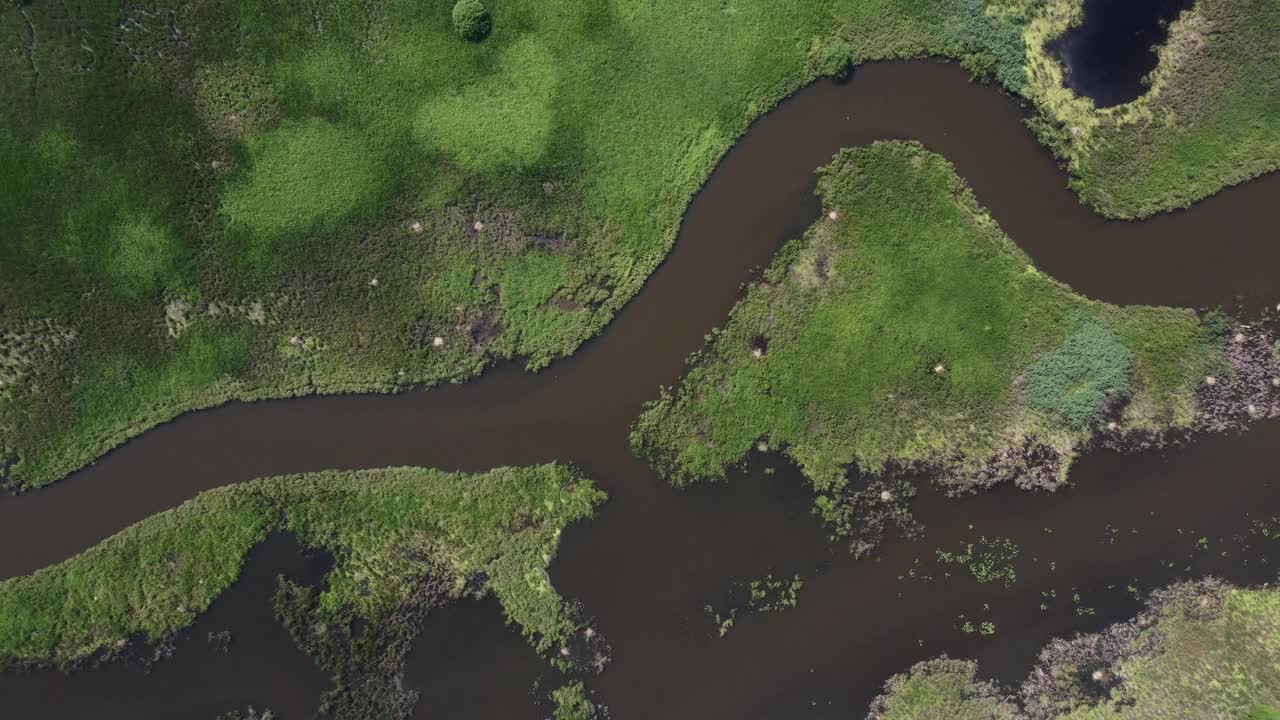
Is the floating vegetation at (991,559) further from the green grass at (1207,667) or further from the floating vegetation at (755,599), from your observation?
the floating vegetation at (755,599)

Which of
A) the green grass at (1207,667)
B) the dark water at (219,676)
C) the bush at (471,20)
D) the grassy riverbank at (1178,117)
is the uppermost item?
the bush at (471,20)

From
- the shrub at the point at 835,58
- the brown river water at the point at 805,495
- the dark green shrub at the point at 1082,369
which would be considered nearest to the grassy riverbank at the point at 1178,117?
the brown river water at the point at 805,495

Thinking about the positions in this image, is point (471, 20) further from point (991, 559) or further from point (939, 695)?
point (939, 695)

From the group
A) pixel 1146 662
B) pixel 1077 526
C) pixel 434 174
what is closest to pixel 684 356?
pixel 434 174

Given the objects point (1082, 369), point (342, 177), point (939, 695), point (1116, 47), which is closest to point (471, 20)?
point (342, 177)

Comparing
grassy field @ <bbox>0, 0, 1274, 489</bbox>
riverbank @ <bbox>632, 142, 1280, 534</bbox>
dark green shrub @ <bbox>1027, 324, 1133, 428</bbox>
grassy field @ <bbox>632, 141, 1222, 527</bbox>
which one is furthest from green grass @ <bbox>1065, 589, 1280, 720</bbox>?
grassy field @ <bbox>0, 0, 1274, 489</bbox>

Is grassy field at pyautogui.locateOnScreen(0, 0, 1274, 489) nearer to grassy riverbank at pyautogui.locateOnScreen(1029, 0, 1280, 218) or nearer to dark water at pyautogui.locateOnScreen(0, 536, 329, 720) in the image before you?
grassy riverbank at pyautogui.locateOnScreen(1029, 0, 1280, 218)

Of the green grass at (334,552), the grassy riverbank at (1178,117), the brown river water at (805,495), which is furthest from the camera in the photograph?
the brown river water at (805,495)
